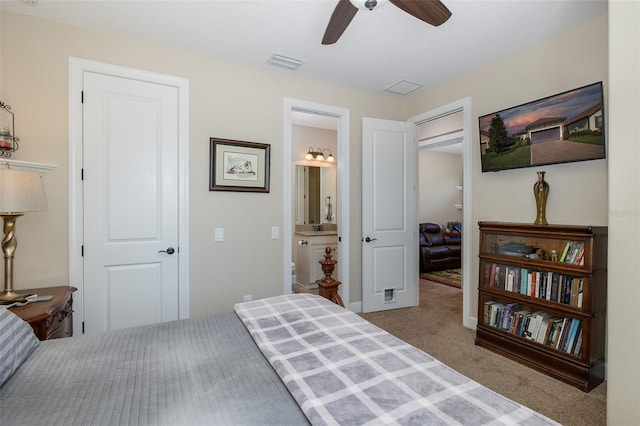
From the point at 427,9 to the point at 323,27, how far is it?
91 centimetres

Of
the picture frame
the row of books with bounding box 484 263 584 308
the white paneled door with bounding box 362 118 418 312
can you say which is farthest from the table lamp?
the row of books with bounding box 484 263 584 308

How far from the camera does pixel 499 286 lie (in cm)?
272

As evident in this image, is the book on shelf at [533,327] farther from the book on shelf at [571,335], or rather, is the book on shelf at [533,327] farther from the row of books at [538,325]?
the book on shelf at [571,335]

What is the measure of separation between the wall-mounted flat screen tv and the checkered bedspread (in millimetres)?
2165

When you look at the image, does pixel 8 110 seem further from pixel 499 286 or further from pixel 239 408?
pixel 499 286

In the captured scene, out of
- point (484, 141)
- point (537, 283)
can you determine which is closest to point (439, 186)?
point (484, 141)

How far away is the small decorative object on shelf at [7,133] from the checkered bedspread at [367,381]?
217 centimetres

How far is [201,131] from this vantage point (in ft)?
9.36

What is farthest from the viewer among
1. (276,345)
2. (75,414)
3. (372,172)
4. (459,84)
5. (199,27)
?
(372,172)

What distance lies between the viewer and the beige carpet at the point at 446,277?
5100mm

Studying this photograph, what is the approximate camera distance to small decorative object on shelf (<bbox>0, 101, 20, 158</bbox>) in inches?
82.5

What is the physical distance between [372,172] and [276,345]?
2.72 m

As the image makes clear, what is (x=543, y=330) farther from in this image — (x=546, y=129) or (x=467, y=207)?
(x=546, y=129)

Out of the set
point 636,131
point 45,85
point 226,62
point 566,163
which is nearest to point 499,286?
point 566,163
